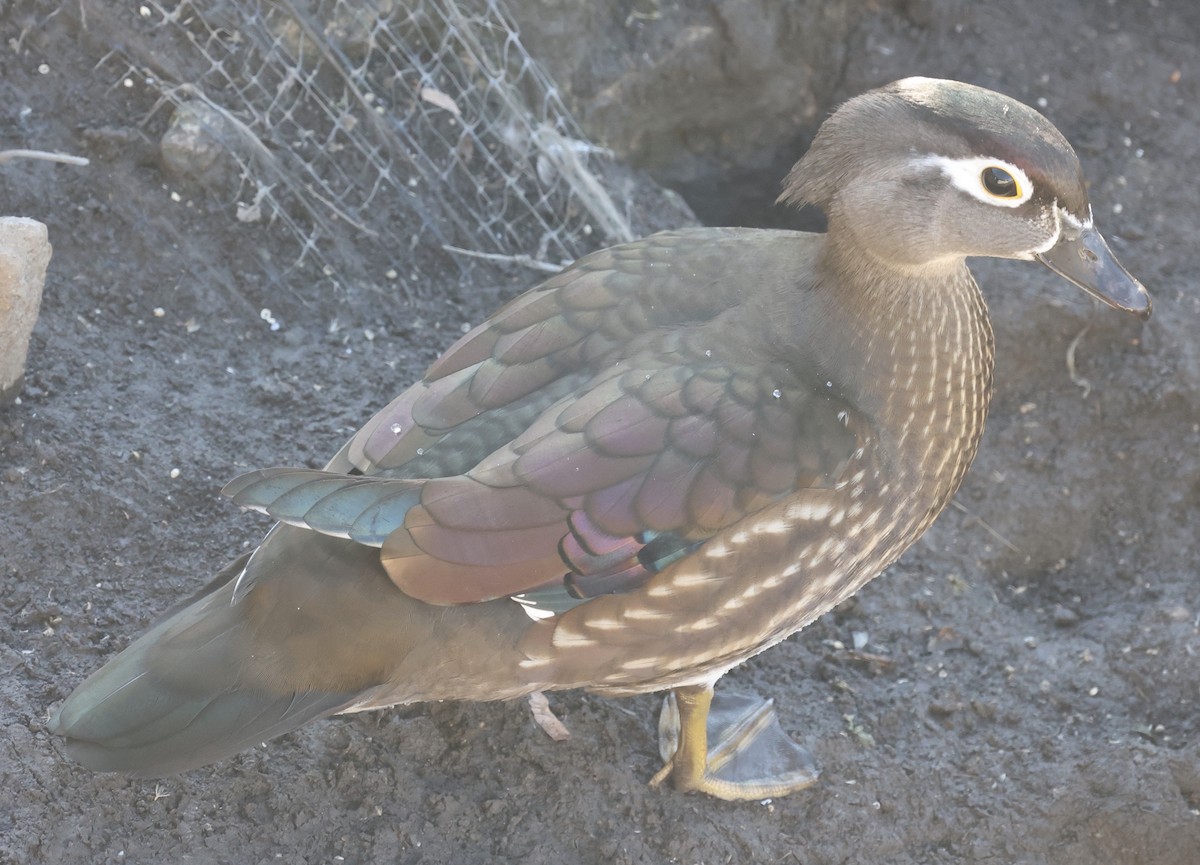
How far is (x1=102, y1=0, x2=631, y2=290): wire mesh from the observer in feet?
9.88

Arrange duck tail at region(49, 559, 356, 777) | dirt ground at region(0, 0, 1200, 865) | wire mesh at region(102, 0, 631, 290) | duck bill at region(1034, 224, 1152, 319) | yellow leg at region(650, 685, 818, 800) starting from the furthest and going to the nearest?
1. wire mesh at region(102, 0, 631, 290)
2. yellow leg at region(650, 685, 818, 800)
3. dirt ground at region(0, 0, 1200, 865)
4. duck bill at region(1034, 224, 1152, 319)
5. duck tail at region(49, 559, 356, 777)

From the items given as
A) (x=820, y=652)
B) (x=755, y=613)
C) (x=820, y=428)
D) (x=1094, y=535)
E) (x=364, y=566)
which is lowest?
(x=1094, y=535)

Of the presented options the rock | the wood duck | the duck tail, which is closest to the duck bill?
the wood duck

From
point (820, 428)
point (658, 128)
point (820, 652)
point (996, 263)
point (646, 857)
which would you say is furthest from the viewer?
point (658, 128)

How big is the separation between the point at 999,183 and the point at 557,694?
1.27 metres

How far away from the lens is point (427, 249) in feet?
10.5

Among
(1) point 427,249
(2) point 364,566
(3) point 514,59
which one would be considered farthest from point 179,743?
(3) point 514,59

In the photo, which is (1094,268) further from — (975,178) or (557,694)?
(557,694)

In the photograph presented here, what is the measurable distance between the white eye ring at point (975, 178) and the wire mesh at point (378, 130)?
1.32m

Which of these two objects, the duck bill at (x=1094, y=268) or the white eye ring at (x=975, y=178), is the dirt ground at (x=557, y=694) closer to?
the duck bill at (x=1094, y=268)

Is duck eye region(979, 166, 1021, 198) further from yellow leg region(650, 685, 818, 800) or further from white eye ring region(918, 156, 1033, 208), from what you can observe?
yellow leg region(650, 685, 818, 800)

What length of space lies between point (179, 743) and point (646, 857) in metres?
0.88

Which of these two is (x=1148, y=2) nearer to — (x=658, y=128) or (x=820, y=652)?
(x=658, y=128)

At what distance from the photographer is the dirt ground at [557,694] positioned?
226 centimetres
